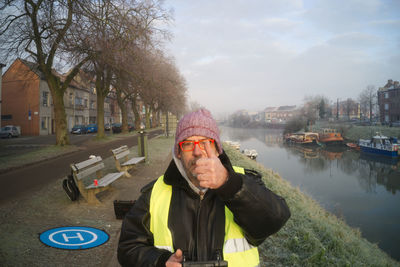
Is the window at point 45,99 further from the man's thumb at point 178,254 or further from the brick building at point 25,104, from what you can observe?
the man's thumb at point 178,254

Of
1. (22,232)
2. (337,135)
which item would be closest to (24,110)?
(22,232)

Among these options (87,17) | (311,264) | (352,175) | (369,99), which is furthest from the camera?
(369,99)

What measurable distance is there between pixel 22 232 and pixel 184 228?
12.9 feet

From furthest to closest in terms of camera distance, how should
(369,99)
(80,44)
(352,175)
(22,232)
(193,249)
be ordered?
(369,99) < (352,175) < (80,44) < (22,232) < (193,249)

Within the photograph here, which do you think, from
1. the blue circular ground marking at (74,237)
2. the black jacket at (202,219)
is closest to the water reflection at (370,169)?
the blue circular ground marking at (74,237)

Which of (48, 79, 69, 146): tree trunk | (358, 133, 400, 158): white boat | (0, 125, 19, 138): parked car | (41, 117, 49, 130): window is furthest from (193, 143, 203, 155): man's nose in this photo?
(41, 117, 49, 130): window

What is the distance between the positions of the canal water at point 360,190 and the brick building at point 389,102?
3370 centimetres

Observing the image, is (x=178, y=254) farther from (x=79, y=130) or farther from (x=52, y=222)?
(x=79, y=130)

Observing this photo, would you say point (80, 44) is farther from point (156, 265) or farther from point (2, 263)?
point (156, 265)

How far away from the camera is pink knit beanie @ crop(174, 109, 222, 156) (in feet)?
4.93

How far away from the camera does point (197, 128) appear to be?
1503 mm

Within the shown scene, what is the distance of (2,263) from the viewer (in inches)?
126

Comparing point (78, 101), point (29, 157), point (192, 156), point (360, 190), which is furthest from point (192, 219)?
point (78, 101)

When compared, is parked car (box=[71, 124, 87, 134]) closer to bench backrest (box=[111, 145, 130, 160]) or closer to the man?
bench backrest (box=[111, 145, 130, 160])
